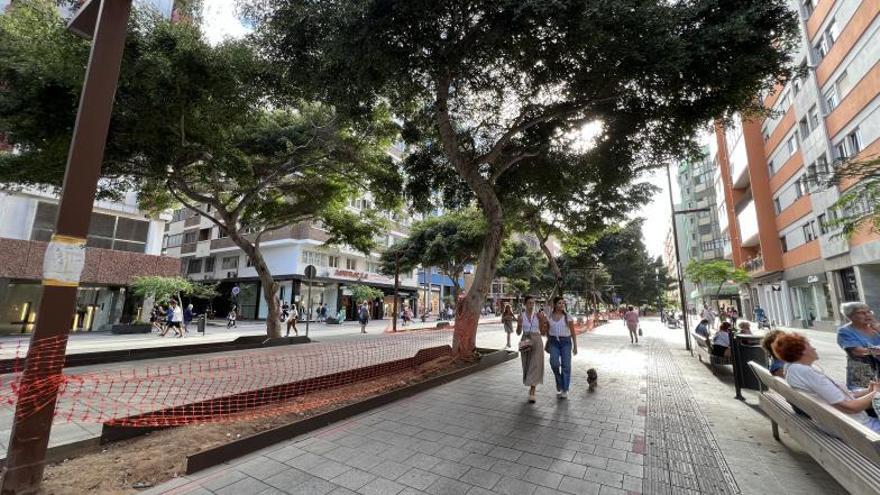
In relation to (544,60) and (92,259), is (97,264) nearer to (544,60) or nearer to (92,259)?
(92,259)

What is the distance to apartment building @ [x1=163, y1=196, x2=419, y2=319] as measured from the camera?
106 feet

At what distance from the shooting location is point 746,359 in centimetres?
725

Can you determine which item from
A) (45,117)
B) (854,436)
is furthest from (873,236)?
(45,117)

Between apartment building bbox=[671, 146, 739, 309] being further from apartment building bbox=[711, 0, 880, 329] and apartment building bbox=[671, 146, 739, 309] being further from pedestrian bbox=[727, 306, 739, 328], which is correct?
pedestrian bbox=[727, 306, 739, 328]

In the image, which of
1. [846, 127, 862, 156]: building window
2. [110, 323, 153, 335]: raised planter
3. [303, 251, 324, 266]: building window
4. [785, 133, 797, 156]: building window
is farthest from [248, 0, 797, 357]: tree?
[303, 251, 324, 266]: building window

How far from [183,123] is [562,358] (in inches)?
413

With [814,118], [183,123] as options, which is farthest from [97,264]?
[814,118]

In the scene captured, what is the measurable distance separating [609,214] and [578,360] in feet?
29.8

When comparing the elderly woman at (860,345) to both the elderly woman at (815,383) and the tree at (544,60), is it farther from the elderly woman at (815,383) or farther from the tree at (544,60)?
the tree at (544,60)

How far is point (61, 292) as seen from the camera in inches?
126

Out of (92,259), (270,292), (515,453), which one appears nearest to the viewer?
(515,453)

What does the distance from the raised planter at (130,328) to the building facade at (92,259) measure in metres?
1.76

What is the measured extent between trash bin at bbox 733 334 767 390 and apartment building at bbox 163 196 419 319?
83.4 ft

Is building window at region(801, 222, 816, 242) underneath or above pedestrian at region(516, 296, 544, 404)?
above
